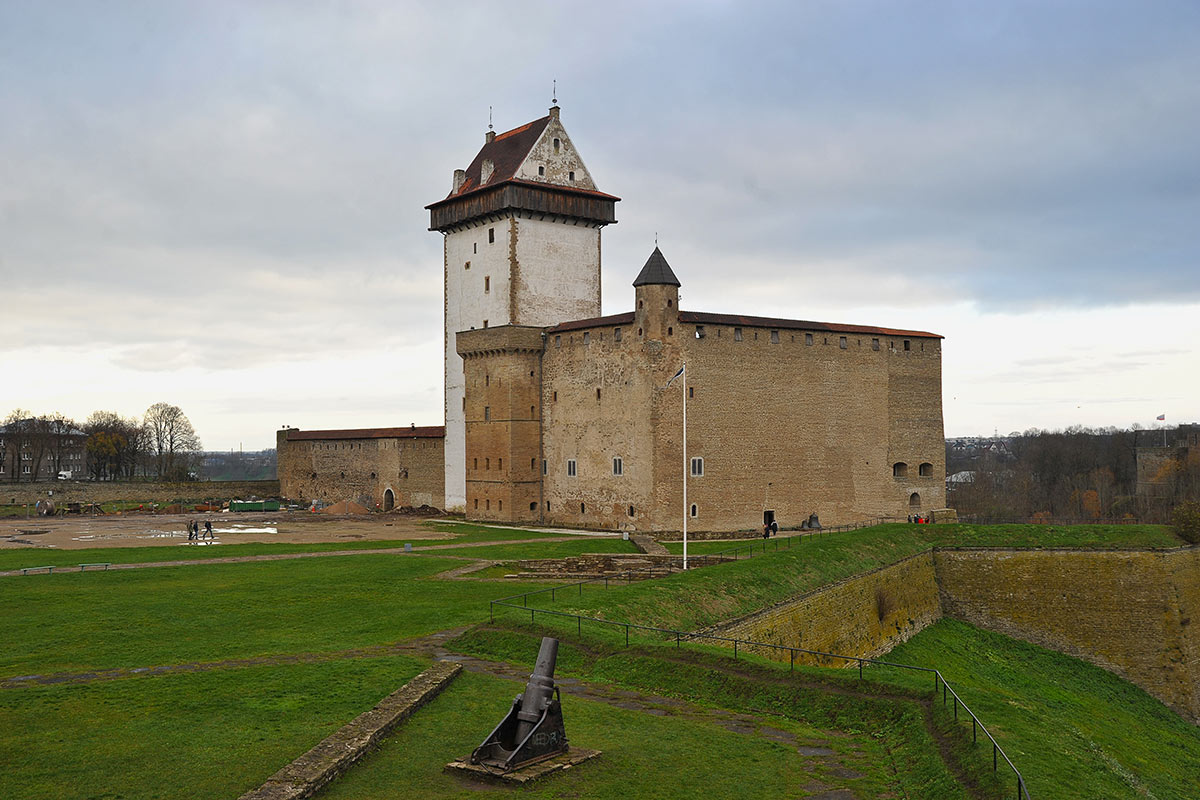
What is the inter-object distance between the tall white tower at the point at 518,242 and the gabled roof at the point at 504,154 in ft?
0.27

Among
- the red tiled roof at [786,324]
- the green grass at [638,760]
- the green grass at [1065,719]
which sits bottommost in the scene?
the green grass at [1065,719]

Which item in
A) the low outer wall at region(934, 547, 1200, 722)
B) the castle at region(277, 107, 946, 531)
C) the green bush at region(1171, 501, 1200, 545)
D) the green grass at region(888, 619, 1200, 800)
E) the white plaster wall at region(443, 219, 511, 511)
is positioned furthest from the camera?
the white plaster wall at region(443, 219, 511, 511)

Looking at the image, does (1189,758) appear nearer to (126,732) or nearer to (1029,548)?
(1029,548)

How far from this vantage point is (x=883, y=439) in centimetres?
4894

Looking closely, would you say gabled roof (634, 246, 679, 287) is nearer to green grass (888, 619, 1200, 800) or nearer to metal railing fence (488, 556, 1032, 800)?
metal railing fence (488, 556, 1032, 800)

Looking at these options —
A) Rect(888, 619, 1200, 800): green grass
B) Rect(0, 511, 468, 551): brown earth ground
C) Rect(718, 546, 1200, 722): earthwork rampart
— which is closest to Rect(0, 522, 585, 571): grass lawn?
Rect(0, 511, 468, 551): brown earth ground

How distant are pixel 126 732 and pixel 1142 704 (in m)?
36.8

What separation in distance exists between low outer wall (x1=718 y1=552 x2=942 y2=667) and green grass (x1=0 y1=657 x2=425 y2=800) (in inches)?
419

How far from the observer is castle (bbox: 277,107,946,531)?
44406 millimetres

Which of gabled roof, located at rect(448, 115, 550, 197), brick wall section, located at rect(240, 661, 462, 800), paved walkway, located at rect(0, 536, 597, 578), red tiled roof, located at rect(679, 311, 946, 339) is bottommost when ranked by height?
brick wall section, located at rect(240, 661, 462, 800)

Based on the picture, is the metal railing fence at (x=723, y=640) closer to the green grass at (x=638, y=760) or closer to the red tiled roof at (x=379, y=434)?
the green grass at (x=638, y=760)

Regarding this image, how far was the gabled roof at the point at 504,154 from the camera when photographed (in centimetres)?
5338

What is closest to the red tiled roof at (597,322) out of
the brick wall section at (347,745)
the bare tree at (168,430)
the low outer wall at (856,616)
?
the low outer wall at (856,616)

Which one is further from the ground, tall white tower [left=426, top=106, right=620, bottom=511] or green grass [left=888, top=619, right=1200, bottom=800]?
tall white tower [left=426, top=106, right=620, bottom=511]
